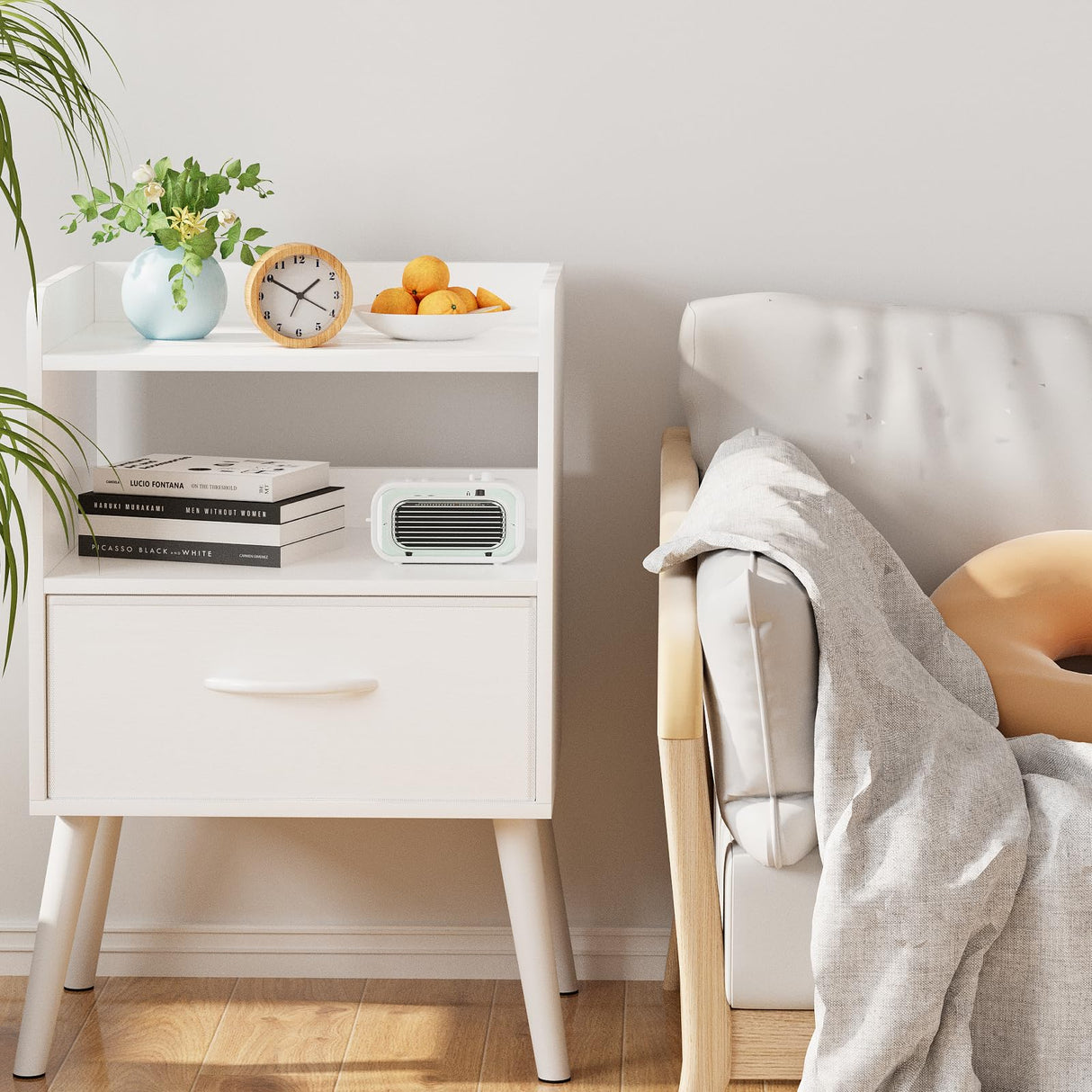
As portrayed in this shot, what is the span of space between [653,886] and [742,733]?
77cm

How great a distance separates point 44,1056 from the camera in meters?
1.58

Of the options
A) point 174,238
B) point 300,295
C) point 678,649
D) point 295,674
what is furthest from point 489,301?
point 678,649

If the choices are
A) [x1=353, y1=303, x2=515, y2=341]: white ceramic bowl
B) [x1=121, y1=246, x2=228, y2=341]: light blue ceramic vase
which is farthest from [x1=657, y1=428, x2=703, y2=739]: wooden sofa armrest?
[x1=121, y1=246, x2=228, y2=341]: light blue ceramic vase

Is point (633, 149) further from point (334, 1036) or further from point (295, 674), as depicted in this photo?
point (334, 1036)

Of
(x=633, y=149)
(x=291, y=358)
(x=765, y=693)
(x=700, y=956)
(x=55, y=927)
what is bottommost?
(x=55, y=927)

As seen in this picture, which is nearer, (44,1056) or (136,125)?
(44,1056)

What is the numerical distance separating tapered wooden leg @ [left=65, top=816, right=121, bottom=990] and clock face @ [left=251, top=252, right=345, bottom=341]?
0.66 metres

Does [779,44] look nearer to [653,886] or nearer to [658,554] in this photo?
[658,554]

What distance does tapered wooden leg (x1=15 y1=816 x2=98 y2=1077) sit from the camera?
1.54m

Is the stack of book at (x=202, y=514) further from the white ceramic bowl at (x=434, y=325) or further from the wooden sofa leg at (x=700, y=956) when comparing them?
the wooden sofa leg at (x=700, y=956)

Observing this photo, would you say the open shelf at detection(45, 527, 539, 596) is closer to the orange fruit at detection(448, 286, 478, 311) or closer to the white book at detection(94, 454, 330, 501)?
the white book at detection(94, 454, 330, 501)

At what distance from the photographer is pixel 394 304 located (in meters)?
1.58

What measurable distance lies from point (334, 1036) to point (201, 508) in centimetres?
69

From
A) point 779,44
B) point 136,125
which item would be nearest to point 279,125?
point 136,125
